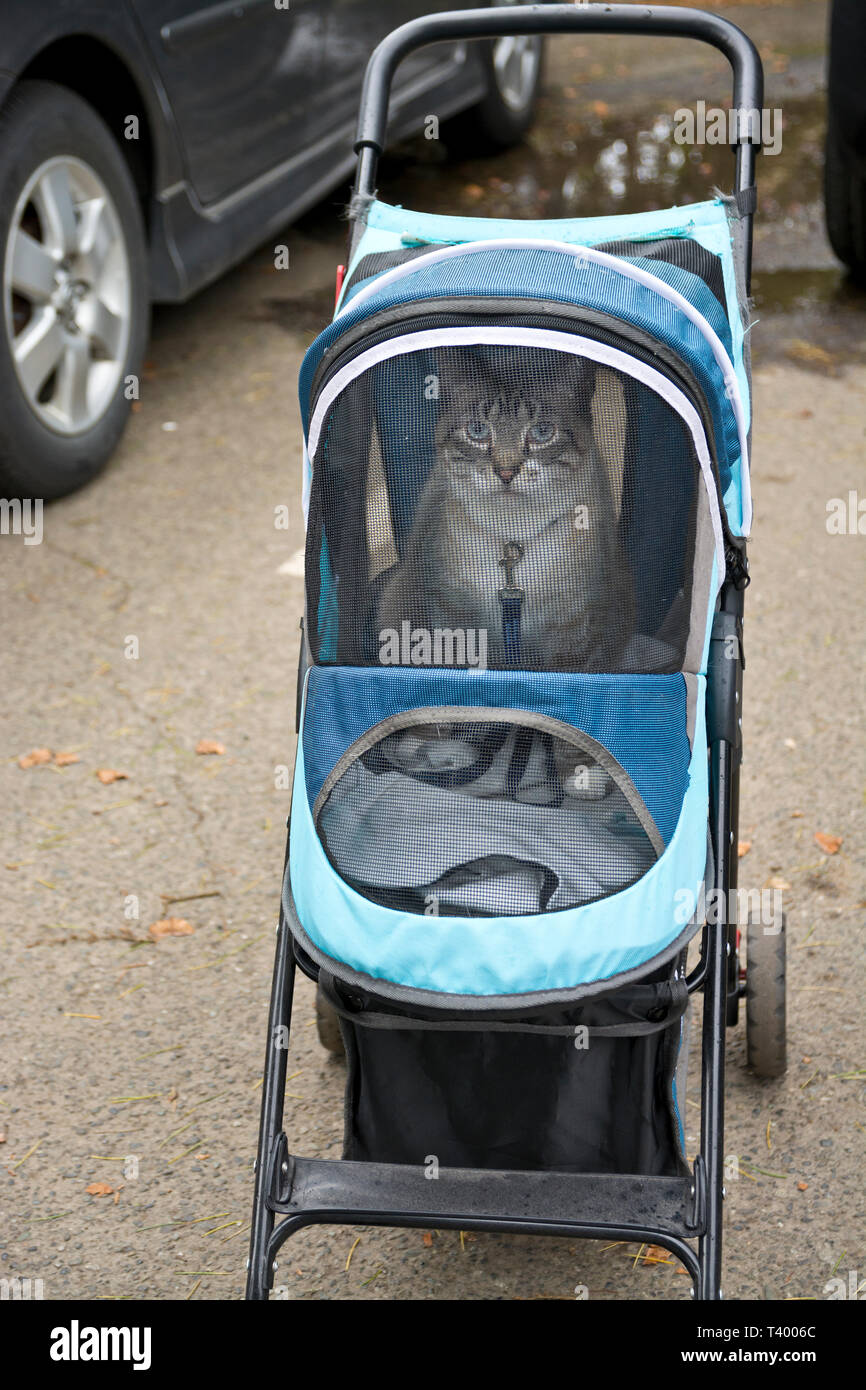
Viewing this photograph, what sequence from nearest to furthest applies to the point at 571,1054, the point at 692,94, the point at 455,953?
1. the point at 455,953
2. the point at 571,1054
3. the point at 692,94

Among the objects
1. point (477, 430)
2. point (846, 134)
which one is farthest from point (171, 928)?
point (846, 134)

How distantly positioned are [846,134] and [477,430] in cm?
390

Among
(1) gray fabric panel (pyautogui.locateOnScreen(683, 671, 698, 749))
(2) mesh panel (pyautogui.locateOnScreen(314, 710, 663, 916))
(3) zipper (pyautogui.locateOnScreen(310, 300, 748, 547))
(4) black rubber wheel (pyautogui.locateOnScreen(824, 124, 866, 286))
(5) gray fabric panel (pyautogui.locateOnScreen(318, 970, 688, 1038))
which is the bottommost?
(5) gray fabric panel (pyautogui.locateOnScreen(318, 970, 688, 1038))

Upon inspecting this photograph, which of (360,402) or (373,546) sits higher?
(360,402)

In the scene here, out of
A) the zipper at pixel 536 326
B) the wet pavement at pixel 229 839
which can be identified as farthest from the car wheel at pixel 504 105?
the zipper at pixel 536 326

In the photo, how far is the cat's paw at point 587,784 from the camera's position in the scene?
2.08 m

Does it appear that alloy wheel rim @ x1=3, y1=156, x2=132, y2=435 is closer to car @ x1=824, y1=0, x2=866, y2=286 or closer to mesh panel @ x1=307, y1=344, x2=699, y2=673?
mesh panel @ x1=307, y1=344, x2=699, y2=673

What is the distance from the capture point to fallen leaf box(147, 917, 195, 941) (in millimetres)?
3182

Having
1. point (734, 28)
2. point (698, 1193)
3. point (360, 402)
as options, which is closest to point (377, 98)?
point (734, 28)

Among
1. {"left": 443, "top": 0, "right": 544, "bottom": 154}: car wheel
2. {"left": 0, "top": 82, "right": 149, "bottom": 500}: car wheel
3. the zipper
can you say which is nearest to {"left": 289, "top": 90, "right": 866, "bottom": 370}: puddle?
{"left": 443, "top": 0, "right": 544, "bottom": 154}: car wheel

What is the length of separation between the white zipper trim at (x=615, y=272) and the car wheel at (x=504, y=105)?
5103 millimetres

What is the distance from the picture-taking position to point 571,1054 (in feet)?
7.19
